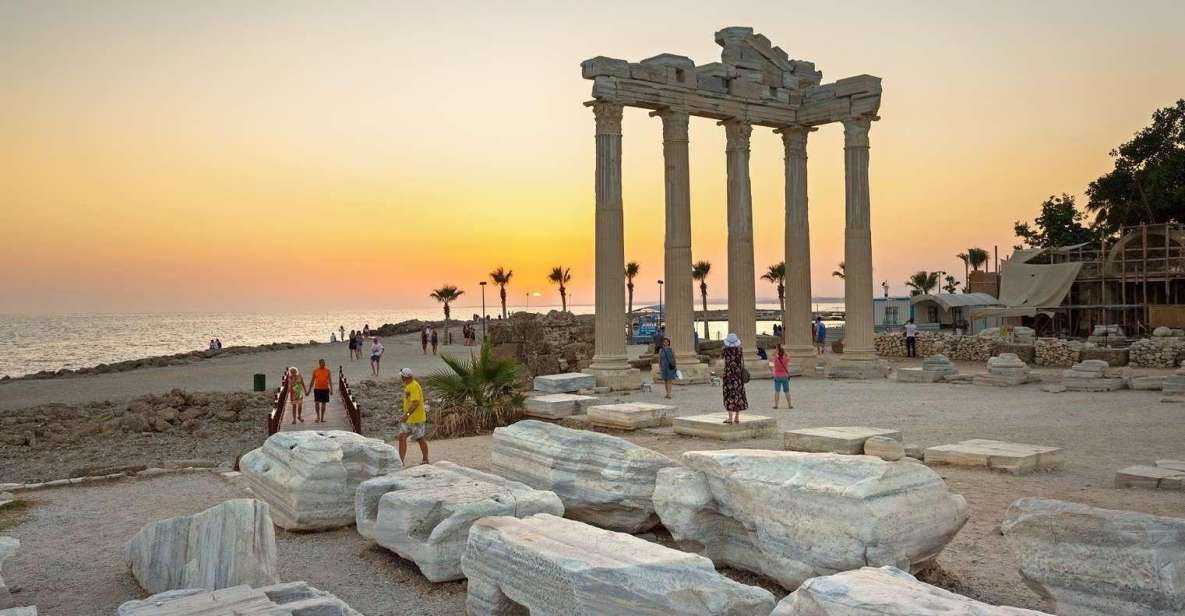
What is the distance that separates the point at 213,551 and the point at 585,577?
3.48m

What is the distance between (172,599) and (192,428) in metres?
19.7

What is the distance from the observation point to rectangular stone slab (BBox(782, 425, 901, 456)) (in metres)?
12.1

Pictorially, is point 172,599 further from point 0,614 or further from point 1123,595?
point 1123,595

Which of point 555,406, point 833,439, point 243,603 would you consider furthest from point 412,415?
point 243,603

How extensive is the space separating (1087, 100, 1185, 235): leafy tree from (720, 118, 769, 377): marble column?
28907 millimetres

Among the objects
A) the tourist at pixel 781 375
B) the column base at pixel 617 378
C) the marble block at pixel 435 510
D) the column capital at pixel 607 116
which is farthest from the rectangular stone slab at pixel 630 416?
the column capital at pixel 607 116

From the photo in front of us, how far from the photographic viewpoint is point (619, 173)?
2231 centimetres

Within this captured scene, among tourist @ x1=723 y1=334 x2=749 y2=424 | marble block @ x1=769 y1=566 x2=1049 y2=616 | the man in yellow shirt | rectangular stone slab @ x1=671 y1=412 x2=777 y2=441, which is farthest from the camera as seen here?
tourist @ x1=723 y1=334 x2=749 y2=424

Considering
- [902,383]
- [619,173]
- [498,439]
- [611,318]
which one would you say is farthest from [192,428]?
[902,383]

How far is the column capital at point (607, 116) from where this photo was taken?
71.6ft

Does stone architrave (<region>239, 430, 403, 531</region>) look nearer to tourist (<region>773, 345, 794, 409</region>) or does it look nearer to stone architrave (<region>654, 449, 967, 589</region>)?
stone architrave (<region>654, 449, 967, 589</region>)

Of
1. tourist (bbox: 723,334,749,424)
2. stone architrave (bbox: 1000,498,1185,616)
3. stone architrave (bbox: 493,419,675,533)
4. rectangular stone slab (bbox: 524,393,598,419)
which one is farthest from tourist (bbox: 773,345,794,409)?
stone architrave (bbox: 1000,498,1185,616)

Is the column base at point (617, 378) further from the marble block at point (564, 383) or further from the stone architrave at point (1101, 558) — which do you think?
the stone architrave at point (1101, 558)

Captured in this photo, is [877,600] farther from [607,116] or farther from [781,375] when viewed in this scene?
[607,116]
